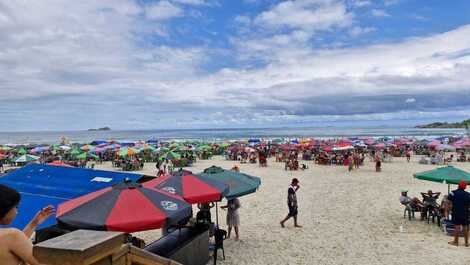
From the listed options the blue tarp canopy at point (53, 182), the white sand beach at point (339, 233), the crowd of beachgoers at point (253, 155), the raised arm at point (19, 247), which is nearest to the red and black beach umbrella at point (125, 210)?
the blue tarp canopy at point (53, 182)

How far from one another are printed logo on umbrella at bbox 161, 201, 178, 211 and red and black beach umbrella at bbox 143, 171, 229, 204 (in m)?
1.35

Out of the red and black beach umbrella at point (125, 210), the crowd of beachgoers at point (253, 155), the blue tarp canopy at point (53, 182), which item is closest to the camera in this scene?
the red and black beach umbrella at point (125, 210)

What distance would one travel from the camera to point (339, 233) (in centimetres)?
978

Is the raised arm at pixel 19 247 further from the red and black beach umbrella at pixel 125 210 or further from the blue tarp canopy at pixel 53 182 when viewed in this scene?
the blue tarp canopy at pixel 53 182

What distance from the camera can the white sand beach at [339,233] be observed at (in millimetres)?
7953

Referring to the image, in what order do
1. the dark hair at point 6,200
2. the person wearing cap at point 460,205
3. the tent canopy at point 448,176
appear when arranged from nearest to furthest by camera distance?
1. the dark hair at point 6,200
2. the person wearing cap at point 460,205
3. the tent canopy at point 448,176

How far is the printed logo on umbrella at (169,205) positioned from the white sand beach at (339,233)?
3.46 m

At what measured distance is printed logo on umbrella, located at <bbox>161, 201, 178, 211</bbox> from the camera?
4.66 metres

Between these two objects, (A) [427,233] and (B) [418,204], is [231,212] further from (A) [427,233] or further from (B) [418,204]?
(B) [418,204]

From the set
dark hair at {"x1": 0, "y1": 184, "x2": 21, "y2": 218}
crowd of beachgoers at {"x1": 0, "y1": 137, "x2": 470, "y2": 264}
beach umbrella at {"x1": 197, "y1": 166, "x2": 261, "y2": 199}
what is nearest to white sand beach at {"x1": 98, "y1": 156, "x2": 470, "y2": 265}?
crowd of beachgoers at {"x1": 0, "y1": 137, "x2": 470, "y2": 264}

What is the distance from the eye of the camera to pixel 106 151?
38.8 meters

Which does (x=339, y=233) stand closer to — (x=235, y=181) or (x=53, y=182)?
(x=235, y=181)

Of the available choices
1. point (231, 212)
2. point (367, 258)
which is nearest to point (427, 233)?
point (367, 258)

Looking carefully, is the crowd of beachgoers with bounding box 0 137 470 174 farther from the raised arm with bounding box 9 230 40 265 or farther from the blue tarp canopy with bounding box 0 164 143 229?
the raised arm with bounding box 9 230 40 265
